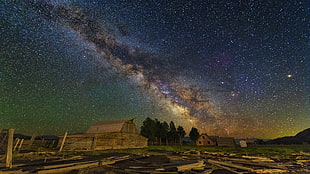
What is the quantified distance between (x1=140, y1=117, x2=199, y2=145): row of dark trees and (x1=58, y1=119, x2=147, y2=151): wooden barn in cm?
2520

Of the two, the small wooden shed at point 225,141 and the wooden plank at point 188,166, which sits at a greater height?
the small wooden shed at point 225,141

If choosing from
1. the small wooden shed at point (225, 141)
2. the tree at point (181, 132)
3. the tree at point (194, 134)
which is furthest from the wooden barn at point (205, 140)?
the tree at point (181, 132)

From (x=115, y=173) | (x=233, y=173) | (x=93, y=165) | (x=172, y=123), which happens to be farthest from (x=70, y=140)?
(x=172, y=123)

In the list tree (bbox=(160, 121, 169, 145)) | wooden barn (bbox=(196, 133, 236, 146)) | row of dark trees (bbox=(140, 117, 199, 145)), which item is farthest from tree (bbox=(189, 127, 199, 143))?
tree (bbox=(160, 121, 169, 145))

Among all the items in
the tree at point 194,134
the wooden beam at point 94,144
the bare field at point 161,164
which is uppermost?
the tree at point 194,134

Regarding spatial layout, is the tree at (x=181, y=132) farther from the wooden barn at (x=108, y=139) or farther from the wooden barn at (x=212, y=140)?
the wooden barn at (x=108, y=139)

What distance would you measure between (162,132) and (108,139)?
1424 inches

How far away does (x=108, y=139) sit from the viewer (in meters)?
31.8

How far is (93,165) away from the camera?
9859mm

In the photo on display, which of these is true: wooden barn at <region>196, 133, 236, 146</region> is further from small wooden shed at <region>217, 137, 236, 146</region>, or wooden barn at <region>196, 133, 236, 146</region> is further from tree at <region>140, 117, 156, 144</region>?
tree at <region>140, 117, 156, 144</region>

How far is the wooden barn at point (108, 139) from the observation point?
30656mm

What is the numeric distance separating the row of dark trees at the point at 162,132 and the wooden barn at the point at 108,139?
82.7 feet

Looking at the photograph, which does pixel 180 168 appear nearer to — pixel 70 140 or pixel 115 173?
pixel 115 173

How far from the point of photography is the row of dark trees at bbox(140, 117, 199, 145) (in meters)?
63.4
